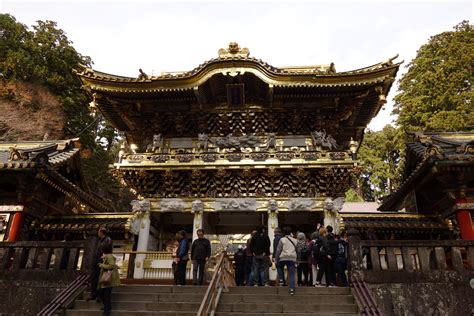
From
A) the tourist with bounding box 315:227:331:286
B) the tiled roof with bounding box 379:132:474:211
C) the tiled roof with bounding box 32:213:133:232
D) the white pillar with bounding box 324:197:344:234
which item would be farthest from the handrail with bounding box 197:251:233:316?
the tiled roof with bounding box 379:132:474:211

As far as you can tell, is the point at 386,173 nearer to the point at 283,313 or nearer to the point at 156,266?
the point at 156,266

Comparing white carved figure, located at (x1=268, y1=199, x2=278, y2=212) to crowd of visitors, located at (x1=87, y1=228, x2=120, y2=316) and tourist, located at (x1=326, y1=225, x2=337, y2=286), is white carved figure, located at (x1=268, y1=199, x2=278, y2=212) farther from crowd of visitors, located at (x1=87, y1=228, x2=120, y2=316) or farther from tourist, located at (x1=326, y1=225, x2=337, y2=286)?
crowd of visitors, located at (x1=87, y1=228, x2=120, y2=316)

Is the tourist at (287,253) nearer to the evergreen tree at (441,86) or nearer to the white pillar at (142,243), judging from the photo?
the white pillar at (142,243)

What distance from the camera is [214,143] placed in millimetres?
15711

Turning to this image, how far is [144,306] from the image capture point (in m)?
7.90

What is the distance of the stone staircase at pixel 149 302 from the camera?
25.0ft

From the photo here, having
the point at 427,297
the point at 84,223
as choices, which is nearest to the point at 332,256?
the point at 427,297

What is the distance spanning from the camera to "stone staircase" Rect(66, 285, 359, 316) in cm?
752

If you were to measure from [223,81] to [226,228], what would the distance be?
6761 millimetres

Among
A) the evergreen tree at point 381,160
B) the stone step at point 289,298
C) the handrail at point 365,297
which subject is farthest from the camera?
the evergreen tree at point 381,160

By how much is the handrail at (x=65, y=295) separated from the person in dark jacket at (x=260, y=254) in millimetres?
4266

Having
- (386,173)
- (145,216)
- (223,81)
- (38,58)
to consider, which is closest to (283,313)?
(145,216)

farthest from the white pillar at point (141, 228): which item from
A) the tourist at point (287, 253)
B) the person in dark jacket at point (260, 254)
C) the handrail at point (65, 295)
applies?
the tourist at point (287, 253)

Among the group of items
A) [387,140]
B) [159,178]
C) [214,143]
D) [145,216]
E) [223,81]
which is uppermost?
[387,140]
